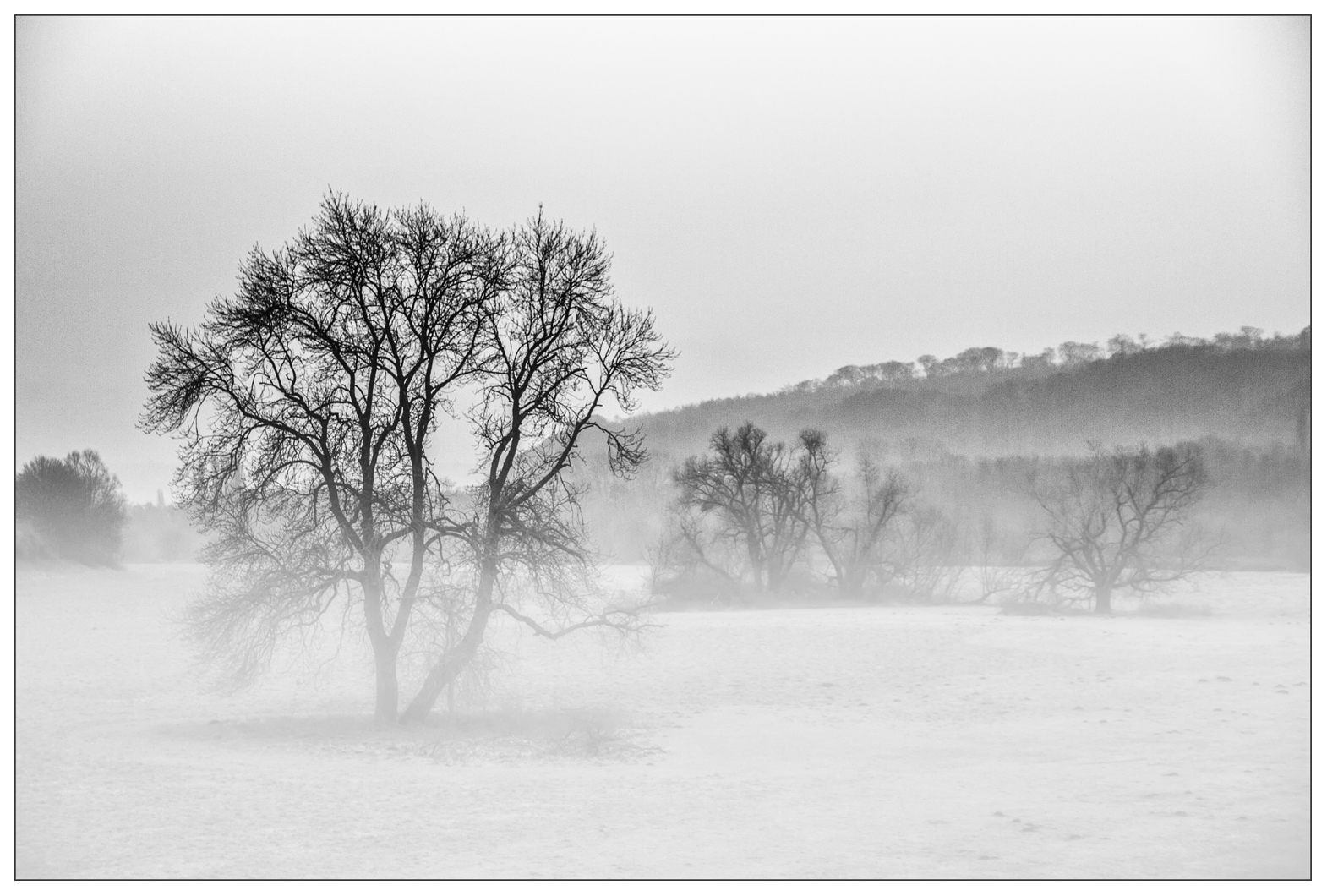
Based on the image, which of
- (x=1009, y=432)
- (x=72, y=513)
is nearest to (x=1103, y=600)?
(x=1009, y=432)

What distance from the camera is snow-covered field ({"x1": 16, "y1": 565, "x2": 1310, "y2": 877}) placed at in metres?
10.1

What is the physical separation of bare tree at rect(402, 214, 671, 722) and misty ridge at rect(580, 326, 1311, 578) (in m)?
16.6

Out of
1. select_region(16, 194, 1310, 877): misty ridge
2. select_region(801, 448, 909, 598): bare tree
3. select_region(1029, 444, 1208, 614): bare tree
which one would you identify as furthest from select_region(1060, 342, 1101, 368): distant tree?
select_region(16, 194, 1310, 877): misty ridge

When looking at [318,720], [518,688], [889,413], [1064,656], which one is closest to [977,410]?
[889,413]

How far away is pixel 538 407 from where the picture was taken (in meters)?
15.6

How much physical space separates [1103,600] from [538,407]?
26.0 meters

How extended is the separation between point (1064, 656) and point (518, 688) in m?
12.2

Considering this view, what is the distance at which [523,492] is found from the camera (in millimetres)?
15789

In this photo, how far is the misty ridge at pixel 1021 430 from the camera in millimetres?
39656

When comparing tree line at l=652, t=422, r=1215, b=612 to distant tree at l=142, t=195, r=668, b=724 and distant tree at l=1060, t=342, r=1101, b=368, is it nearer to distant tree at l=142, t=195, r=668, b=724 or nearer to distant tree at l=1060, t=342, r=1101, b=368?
distant tree at l=1060, t=342, r=1101, b=368

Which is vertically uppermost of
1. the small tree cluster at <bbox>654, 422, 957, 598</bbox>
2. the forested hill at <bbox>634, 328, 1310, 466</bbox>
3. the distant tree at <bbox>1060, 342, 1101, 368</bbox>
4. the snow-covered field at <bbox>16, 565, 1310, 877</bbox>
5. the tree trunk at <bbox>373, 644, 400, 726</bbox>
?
the distant tree at <bbox>1060, 342, 1101, 368</bbox>

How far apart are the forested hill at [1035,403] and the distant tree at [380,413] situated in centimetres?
2215

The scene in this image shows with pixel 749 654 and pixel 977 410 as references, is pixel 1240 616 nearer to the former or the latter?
pixel 749 654

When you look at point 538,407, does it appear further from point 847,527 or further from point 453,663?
point 847,527
